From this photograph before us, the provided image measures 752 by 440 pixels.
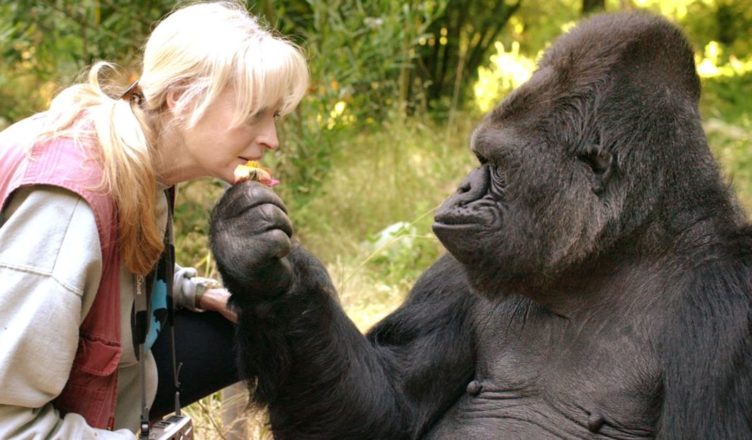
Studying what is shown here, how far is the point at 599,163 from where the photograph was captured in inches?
109

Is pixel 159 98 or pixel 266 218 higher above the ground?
pixel 159 98

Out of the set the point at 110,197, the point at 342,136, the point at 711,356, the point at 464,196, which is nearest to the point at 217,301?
the point at 110,197

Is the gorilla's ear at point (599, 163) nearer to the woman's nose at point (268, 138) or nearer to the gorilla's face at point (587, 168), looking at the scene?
the gorilla's face at point (587, 168)

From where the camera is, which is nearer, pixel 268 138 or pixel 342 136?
pixel 268 138

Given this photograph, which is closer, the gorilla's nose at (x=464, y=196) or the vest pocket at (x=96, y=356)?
the vest pocket at (x=96, y=356)

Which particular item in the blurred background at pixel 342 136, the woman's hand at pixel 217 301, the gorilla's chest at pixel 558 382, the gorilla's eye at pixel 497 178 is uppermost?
the gorilla's eye at pixel 497 178

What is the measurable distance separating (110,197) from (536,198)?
1094mm

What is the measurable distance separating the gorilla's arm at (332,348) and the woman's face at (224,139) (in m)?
0.09

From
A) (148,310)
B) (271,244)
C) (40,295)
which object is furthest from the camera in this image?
(148,310)

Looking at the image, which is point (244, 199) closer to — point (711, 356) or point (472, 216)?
point (472, 216)

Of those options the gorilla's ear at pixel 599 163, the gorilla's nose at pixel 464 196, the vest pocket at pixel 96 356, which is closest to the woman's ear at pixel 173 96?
the vest pocket at pixel 96 356

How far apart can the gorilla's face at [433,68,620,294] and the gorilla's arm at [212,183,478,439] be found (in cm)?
43

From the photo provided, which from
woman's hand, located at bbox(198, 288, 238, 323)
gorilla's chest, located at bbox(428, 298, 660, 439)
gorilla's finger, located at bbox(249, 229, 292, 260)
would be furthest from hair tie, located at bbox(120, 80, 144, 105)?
gorilla's chest, located at bbox(428, 298, 660, 439)

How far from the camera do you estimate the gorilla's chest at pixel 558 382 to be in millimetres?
2779
